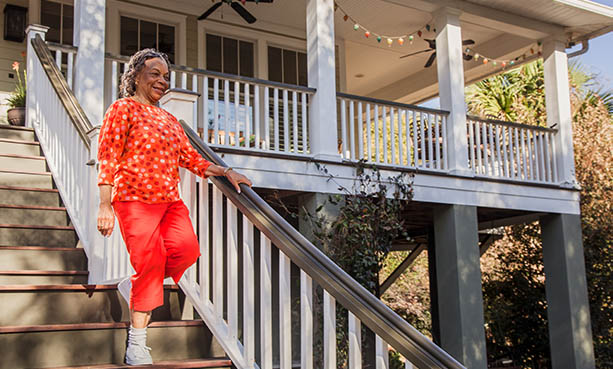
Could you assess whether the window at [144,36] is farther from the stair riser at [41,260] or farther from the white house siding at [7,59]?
the stair riser at [41,260]

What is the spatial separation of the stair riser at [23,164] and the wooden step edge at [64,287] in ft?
7.61

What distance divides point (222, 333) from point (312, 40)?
510 cm

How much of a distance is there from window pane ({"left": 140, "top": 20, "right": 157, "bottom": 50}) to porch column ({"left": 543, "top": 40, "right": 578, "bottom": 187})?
5.85 m

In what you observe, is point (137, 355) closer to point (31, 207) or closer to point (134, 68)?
point (134, 68)

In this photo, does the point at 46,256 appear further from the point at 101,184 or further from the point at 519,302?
the point at 519,302

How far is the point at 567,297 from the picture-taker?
30.1 ft

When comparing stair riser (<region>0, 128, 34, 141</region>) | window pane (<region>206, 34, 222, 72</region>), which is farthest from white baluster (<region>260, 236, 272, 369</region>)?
window pane (<region>206, 34, 222, 72</region>)

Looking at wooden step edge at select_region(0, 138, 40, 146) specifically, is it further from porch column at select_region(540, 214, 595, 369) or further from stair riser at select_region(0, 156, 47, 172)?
porch column at select_region(540, 214, 595, 369)

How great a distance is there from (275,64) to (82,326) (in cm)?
819

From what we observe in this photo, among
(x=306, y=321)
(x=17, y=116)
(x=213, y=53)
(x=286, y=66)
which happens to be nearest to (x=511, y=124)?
(x=286, y=66)

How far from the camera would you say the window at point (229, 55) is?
10.2m

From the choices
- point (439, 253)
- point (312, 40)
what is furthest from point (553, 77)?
point (312, 40)

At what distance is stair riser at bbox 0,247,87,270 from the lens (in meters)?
4.15

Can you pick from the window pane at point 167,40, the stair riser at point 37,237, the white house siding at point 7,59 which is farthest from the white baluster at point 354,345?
the window pane at point 167,40
